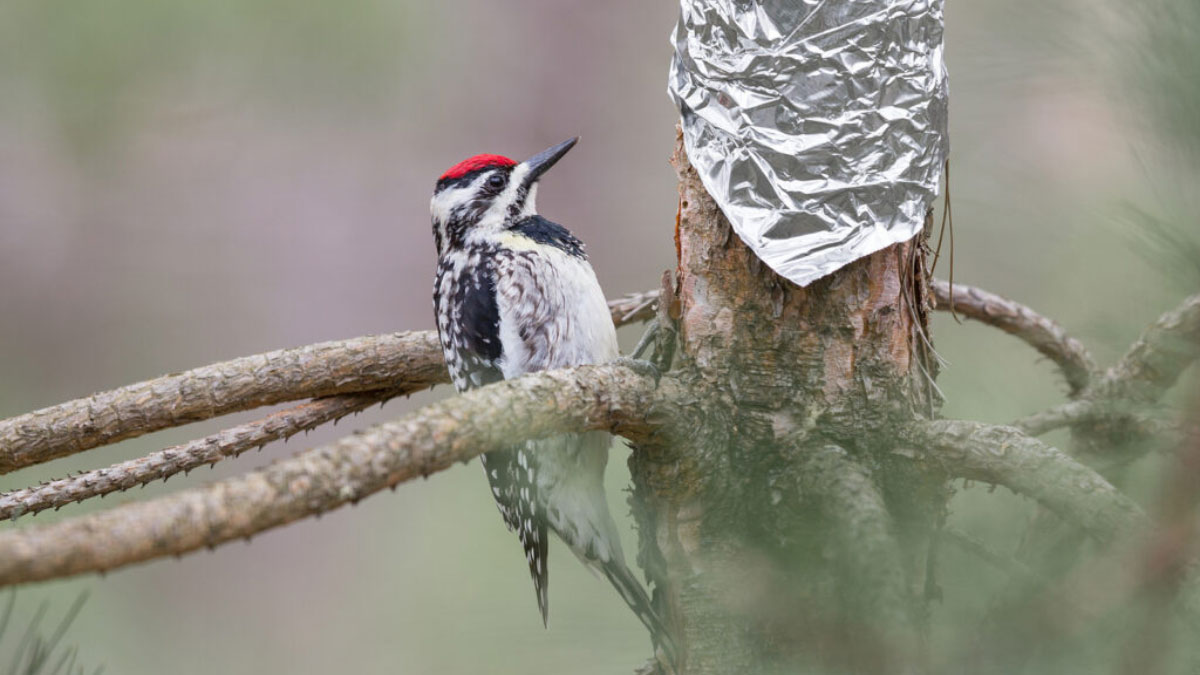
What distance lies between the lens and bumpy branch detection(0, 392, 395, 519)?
3.50 ft

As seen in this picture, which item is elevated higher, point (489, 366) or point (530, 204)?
point (530, 204)

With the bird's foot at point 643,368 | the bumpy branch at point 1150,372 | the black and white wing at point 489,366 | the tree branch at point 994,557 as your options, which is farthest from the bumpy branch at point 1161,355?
the black and white wing at point 489,366

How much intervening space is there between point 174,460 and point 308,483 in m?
0.64

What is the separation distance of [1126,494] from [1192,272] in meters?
0.16

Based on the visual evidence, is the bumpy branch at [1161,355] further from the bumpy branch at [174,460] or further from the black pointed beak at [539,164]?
the black pointed beak at [539,164]

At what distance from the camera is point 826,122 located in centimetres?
95

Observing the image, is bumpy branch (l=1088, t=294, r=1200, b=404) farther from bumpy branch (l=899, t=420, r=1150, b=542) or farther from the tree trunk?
the tree trunk

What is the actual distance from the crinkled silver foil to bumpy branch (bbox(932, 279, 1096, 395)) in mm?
453

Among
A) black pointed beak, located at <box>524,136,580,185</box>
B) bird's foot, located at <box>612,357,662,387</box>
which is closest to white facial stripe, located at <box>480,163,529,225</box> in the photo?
black pointed beak, located at <box>524,136,580,185</box>

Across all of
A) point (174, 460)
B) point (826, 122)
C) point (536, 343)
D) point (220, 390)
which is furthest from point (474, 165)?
point (826, 122)

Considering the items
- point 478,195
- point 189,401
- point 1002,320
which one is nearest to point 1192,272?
point 1002,320

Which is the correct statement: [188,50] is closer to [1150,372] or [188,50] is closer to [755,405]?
[755,405]

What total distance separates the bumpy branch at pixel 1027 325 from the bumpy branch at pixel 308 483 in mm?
728

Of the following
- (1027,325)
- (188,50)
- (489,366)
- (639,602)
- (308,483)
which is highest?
(188,50)
